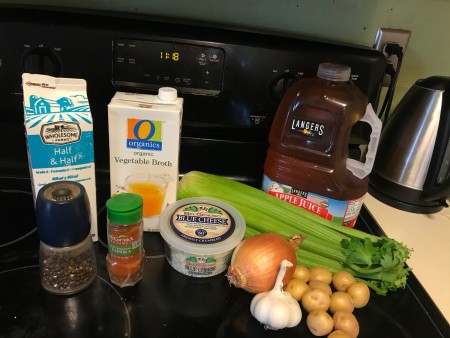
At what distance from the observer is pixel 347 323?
24.3 inches

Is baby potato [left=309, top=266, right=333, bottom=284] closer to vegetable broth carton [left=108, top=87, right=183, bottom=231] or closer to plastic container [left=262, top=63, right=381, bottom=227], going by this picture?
plastic container [left=262, top=63, right=381, bottom=227]

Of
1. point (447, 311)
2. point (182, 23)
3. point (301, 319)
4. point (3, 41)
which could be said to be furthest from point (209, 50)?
point (447, 311)

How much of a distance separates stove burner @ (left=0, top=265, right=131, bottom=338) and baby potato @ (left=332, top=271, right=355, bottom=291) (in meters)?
0.34

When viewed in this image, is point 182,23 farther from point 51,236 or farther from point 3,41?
point 51,236

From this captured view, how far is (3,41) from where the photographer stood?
30.5 inches

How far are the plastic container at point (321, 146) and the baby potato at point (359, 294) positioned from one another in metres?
0.16

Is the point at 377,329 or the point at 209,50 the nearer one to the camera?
the point at 377,329

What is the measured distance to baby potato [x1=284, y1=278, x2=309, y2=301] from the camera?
0.67 m

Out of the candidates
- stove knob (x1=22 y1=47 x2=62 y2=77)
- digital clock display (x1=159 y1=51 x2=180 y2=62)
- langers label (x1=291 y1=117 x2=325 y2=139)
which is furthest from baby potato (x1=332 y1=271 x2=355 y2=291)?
stove knob (x1=22 y1=47 x2=62 y2=77)

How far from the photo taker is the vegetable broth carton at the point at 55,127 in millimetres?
628

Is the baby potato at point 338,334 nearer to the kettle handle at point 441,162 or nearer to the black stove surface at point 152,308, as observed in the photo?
the black stove surface at point 152,308

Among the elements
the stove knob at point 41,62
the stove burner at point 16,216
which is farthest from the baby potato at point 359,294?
the stove knob at point 41,62

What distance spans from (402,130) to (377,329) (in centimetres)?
46

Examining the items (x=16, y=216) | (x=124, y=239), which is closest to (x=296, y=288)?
(x=124, y=239)
